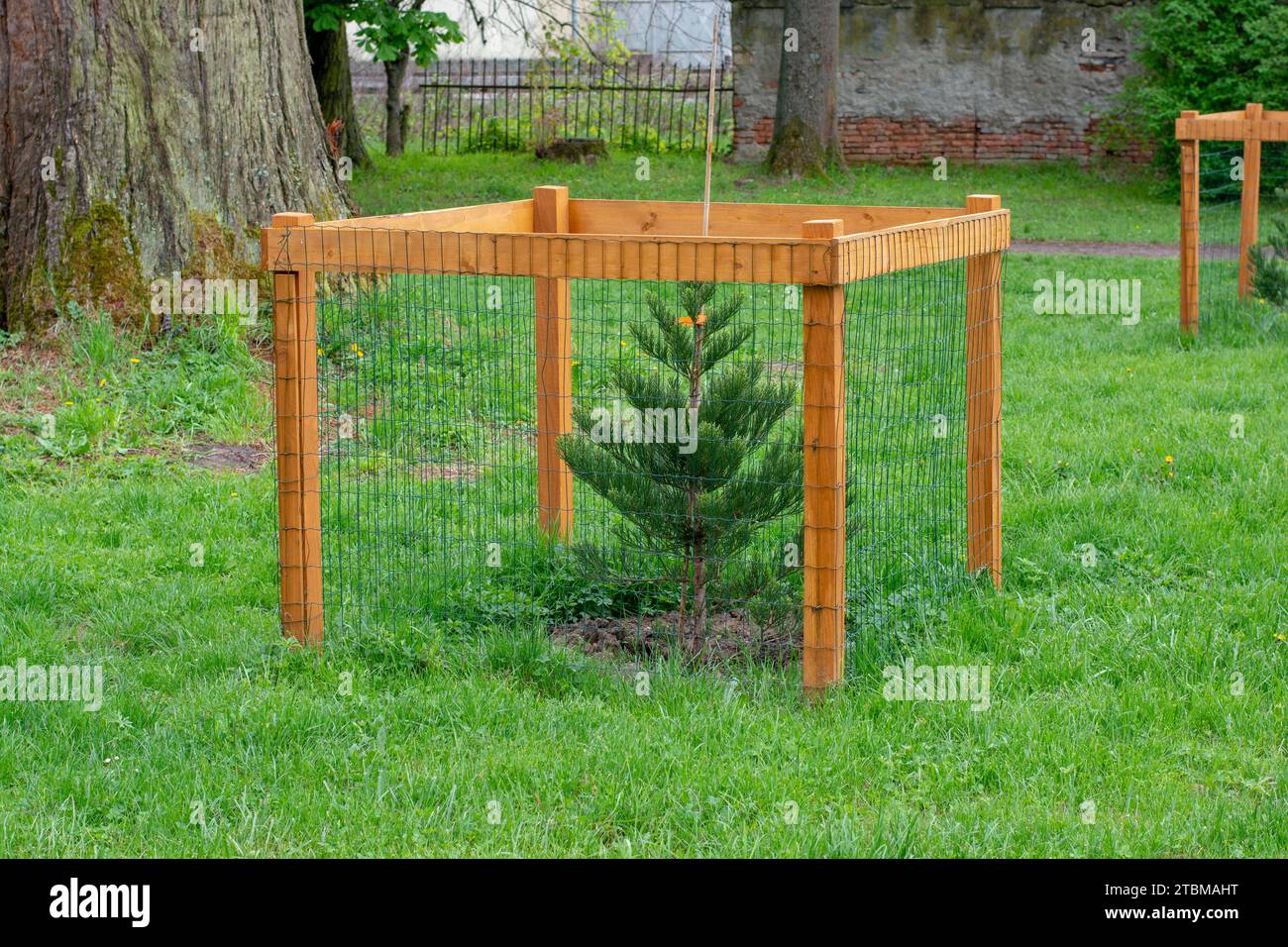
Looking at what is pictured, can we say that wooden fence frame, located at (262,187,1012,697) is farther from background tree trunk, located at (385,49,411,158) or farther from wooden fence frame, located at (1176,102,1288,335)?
background tree trunk, located at (385,49,411,158)

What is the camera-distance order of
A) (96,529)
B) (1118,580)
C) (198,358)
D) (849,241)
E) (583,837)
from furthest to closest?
(198,358)
(96,529)
(1118,580)
(849,241)
(583,837)

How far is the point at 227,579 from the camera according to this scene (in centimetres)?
577

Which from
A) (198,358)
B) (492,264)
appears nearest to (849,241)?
(492,264)

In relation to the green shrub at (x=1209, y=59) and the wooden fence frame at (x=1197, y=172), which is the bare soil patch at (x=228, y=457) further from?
the green shrub at (x=1209, y=59)

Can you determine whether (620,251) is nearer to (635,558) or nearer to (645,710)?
(635,558)

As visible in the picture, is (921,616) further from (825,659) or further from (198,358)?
(198,358)

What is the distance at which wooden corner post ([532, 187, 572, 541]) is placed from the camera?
19.2 feet

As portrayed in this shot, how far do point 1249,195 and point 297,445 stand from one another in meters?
8.51

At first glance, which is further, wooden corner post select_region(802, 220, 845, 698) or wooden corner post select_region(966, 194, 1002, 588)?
wooden corner post select_region(966, 194, 1002, 588)

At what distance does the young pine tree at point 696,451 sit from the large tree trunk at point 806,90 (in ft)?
50.6

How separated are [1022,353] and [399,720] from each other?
6544 millimetres

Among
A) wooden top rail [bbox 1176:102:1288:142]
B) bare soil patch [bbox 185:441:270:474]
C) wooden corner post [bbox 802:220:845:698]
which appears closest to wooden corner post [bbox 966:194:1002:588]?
wooden corner post [bbox 802:220:845:698]

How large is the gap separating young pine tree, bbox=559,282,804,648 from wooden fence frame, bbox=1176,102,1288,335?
6.28m

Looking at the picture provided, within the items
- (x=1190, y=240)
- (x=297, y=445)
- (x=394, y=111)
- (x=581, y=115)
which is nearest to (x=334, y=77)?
(x=394, y=111)
